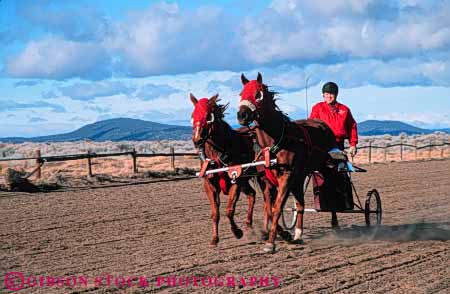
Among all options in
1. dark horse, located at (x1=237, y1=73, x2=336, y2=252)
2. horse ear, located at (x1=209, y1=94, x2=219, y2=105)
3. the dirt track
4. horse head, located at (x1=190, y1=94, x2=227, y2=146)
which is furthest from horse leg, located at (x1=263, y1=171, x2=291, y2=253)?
horse ear, located at (x1=209, y1=94, x2=219, y2=105)

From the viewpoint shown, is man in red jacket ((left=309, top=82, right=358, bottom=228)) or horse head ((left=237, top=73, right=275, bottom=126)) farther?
man in red jacket ((left=309, top=82, right=358, bottom=228))

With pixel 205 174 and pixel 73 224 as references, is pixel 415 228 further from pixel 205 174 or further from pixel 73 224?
pixel 73 224

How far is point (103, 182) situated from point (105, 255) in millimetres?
12728

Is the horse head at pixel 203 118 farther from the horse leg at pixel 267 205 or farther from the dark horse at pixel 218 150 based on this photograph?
the horse leg at pixel 267 205

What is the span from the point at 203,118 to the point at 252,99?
83 centimetres

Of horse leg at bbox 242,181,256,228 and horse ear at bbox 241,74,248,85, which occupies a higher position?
horse ear at bbox 241,74,248,85

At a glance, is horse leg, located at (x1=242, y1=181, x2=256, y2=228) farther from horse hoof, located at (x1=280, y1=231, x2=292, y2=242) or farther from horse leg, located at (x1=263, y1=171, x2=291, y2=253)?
horse leg, located at (x1=263, y1=171, x2=291, y2=253)

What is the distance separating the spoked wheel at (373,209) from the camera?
431 inches

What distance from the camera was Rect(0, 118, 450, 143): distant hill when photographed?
123875mm

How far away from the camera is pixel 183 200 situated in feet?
53.4

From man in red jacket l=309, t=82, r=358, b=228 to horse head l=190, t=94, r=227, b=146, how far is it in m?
2.32

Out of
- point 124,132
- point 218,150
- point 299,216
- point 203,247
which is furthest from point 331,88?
point 124,132

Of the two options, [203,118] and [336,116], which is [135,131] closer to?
[336,116]

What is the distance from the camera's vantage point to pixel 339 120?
10984 millimetres
